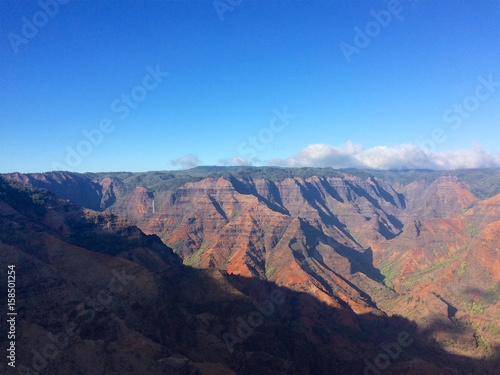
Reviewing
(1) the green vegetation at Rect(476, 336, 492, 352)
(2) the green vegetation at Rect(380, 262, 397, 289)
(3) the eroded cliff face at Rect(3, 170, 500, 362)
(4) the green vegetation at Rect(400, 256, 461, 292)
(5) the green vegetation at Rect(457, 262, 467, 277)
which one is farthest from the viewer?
(2) the green vegetation at Rect(380, 262, 397, 289)

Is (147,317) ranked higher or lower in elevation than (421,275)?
higher

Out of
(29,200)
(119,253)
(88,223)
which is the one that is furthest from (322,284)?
(29,200)

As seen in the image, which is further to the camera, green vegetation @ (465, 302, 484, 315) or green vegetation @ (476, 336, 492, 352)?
green vegetation @ (465, 302, 484, 315)

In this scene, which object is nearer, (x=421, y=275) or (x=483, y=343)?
(x=483, y=343)

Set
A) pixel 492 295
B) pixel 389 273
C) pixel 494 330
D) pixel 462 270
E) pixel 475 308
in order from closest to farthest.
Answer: pixel 494 330 < pixel 475 308 < pixel 492 295 < pixel 462 270 < pixel 389 273

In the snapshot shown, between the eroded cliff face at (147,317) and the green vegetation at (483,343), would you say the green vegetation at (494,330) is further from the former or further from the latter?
the eroded cliff face at (147,317)

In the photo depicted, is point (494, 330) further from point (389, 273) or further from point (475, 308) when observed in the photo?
point (389, 273)

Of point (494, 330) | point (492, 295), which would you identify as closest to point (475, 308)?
point (492, 295)

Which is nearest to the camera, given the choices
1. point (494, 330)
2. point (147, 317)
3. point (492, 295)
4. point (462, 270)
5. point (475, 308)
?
point (147, 317)

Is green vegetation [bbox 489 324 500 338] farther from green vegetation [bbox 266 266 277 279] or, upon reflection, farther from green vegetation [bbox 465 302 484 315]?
green vegetation [bbox 266 266 277 279]

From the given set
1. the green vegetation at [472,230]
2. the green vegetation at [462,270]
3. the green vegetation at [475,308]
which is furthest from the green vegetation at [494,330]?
the green vegetation at [472,230]

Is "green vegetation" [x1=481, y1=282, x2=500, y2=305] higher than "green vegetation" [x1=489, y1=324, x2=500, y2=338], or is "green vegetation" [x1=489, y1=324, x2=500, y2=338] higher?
"green vegetation" [x1=481, y1=282, x2=500, y2=305]

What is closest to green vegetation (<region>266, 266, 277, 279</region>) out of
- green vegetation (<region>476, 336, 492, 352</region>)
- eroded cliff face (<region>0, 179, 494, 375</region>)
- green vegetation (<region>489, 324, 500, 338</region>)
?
eroded cliff face (<region>0, 179, 494, 375</region>)

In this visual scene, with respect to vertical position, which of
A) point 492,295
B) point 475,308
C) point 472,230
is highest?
point 472,230
